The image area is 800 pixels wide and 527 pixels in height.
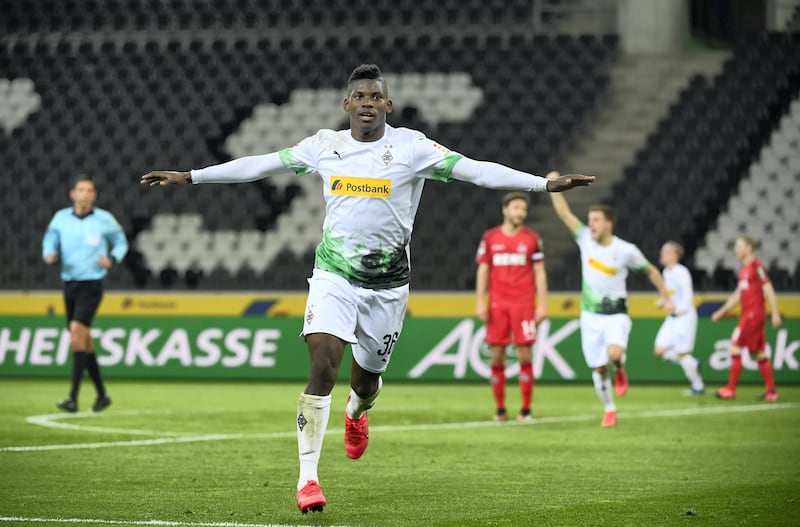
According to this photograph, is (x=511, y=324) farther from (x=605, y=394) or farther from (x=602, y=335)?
(x=605, y=394)

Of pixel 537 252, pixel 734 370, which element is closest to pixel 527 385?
pixel 537 252

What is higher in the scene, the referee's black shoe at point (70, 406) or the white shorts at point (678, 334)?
the referee's black shoe at point (70, 406)

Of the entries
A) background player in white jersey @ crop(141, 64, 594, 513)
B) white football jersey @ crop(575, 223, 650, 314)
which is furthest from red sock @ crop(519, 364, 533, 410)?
background player in white jersey @ crop(141, 64, 594, 513)

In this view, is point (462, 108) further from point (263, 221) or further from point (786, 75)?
point (786, 75)

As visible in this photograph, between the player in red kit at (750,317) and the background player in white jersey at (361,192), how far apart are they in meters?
10.1

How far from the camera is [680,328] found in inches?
689

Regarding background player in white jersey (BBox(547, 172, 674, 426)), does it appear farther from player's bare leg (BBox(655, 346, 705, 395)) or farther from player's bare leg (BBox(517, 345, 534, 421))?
player's bare leg (BBox(655, 346, 705, 395))

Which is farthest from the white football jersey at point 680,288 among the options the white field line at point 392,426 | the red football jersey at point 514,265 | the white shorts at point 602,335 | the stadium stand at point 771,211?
the red football jersey at point 514,265

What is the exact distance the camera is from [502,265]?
1392cm

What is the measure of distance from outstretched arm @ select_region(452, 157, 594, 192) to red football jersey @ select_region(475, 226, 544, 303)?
6.16 meters

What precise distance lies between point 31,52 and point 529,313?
54.6ft

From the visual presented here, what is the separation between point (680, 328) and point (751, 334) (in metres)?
0.89

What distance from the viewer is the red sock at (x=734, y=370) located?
1702cm

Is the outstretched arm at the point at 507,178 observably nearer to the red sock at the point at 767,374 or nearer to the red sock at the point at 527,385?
the red sock at the point at 527,385
